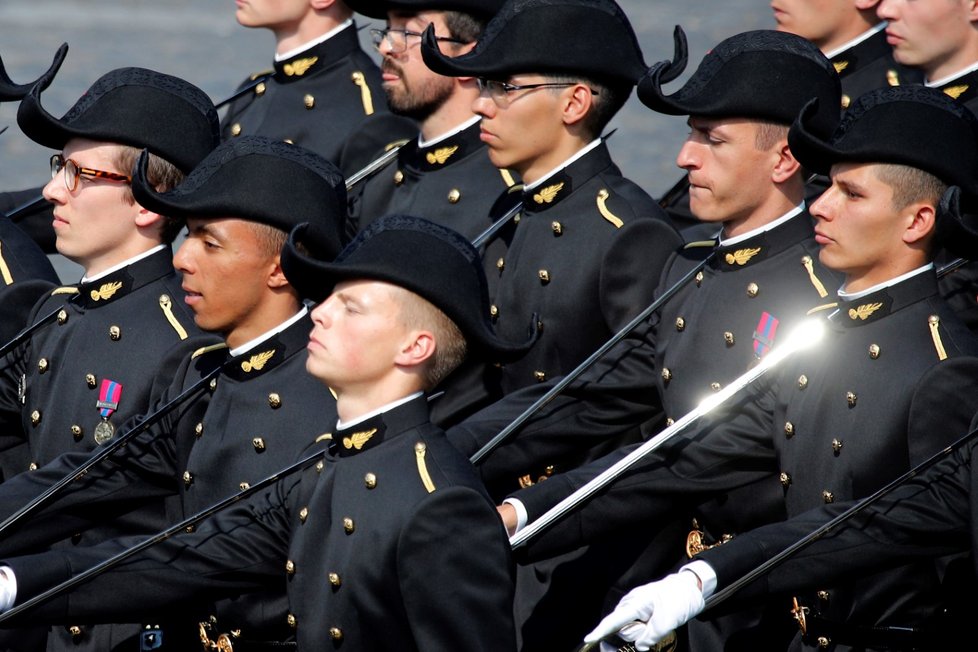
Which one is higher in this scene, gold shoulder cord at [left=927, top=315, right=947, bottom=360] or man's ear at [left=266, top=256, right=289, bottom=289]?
gold shoulder cord at [left=927, top=315, right=947, bottom=360]

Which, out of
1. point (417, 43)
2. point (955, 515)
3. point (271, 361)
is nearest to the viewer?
point (955, 515)

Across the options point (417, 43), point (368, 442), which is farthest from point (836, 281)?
point (417, 43)

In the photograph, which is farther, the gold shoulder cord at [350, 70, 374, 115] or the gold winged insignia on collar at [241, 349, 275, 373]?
the gold shoulder cord at [350, 70, 374, 115]

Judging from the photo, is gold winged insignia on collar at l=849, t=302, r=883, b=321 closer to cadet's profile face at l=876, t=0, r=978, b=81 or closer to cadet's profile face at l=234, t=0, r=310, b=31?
cadet's profile face at l=876, t=0, r=978, b=81

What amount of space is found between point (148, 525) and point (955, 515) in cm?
247

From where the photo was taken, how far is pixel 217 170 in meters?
6.34

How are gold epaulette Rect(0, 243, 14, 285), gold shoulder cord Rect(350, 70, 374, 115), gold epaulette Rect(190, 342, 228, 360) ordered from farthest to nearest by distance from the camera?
gold shoulder cord Rect(350, 70, 374, 115) < gold epaulette Rect(0, 243, 14, 285) < gold epaulette Rect(190, 342, 228, 360)

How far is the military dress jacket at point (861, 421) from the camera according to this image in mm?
5598

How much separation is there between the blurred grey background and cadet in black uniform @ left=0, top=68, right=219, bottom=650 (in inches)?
204

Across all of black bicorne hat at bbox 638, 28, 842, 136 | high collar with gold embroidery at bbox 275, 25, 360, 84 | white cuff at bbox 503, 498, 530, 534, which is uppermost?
black bicorne hat at bbox 638, 28, 842, 136

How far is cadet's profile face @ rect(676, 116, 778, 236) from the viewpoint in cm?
642

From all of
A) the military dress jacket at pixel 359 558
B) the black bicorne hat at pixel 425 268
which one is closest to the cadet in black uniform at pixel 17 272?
the military dress jacket at pixel 359 558

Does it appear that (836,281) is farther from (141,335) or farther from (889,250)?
(141,335)

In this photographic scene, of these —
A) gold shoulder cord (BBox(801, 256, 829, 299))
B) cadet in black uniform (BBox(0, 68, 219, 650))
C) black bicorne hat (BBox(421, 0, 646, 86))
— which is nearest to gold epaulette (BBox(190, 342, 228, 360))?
cadet in black uniform (BBox(0, 68, 219, 650))
